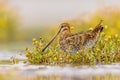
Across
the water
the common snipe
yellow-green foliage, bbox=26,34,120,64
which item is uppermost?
the common snipe

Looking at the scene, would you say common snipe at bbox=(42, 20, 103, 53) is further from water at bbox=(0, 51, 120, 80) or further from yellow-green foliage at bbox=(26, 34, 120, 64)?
water at bbox=(0, 51, 120, 80)

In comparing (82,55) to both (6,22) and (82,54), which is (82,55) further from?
(6,22)

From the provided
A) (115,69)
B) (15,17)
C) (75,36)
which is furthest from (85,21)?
(115,69)

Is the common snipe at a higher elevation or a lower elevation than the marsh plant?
higher

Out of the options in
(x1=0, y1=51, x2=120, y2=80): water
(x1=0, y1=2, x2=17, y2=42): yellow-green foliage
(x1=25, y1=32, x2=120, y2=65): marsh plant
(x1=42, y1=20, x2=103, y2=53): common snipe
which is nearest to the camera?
(x1=0, y1=51, x2=120, y2=80): water

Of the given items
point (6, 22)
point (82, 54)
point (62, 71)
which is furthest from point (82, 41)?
point (6, 22)

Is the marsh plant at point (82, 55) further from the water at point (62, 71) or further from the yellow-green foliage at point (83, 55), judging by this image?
the water at point (62, 71)

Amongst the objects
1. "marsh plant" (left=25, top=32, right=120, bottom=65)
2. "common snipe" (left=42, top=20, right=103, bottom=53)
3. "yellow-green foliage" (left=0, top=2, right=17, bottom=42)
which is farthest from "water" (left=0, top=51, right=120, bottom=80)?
"yellow-green foliage" (left=0, top=2, right=17, bottom=42)

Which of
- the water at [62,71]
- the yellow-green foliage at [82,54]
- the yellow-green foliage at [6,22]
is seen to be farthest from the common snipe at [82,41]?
the yellow-green foliage at [6,22]

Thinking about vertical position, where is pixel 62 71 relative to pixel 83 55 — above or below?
below
